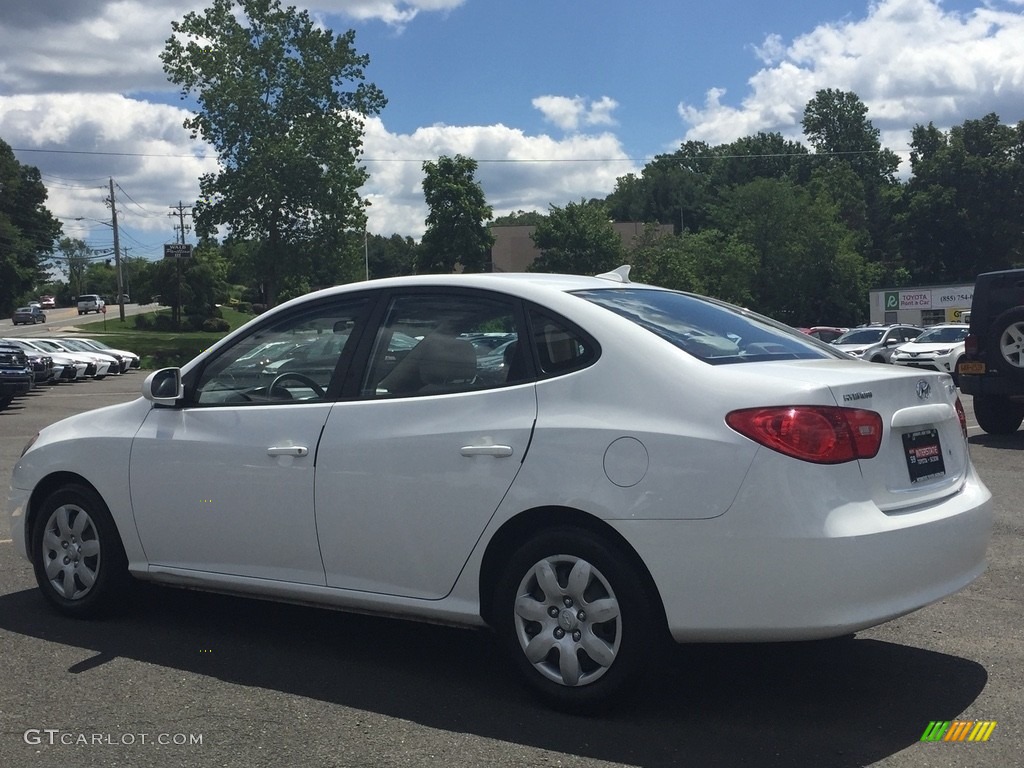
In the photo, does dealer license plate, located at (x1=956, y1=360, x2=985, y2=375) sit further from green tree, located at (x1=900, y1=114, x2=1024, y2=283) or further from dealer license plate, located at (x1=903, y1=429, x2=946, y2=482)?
green tree, located at (x1=900, y1=114, x2=1024, y2=283)

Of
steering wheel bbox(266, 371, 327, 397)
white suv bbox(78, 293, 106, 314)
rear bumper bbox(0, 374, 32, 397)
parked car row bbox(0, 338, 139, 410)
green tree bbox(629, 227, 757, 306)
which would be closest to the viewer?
steering wheel bbox(266, 371, 327, 397)

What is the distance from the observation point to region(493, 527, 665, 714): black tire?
4.05 meters

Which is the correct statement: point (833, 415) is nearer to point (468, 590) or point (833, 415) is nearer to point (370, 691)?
point (468, 590)

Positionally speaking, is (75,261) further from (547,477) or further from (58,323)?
(547,477)

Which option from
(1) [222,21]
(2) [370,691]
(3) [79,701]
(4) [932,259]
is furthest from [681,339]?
(4) [932,259]

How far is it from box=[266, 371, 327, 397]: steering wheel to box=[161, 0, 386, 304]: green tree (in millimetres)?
48697

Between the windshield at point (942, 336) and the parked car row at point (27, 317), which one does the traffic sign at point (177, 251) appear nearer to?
the parked car row at point (27, 317)

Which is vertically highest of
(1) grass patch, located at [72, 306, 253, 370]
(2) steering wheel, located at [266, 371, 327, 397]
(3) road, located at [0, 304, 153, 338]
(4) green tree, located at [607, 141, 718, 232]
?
(4) green tree, located at [607, 141, 718, 232]

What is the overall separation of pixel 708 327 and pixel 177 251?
238ft

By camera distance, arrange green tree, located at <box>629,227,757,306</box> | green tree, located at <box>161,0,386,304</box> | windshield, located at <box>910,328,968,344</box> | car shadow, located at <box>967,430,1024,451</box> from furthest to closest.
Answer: green tree, located at <box>629,227,757,306</box>, green tree, located at <box>161,0,386,304</box>, windshield, located at <box>910,328,968,344</box>, car shadow, located at <box>967,430,1024,451</box>

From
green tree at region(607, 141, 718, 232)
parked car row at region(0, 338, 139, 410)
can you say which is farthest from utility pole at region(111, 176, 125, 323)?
green tree at region(607, 141, 718, 232)

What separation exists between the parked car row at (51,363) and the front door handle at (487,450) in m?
20.2

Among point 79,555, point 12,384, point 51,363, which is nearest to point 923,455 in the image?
point 79,555

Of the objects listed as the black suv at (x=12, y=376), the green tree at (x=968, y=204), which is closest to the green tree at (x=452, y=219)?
the black suv at (x=12, y=376)
